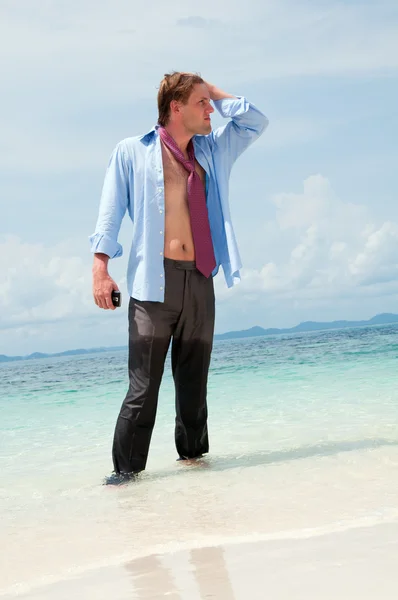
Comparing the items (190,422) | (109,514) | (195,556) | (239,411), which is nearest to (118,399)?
(239,411)

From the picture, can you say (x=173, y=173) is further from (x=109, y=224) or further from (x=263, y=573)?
(x=263, y=573)

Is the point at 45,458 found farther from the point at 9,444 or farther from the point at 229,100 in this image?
the point at 229,100

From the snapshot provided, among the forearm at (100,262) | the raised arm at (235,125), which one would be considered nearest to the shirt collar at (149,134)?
the raised arm at (235,125)

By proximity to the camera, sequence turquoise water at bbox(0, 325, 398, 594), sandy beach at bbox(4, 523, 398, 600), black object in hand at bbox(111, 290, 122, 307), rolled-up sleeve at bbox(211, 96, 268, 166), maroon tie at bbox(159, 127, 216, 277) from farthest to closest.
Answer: rolled-up sleeve at bbox(211, 96, 268, 166) → maroon tie at bbox(159, 127, 216, 277) → black object in hand at bbox(111, 290, 122, 307) → turquoise water at bbox(0, 325, 398, 594) → sandy beach at bbox(4, 523, 398, 600)

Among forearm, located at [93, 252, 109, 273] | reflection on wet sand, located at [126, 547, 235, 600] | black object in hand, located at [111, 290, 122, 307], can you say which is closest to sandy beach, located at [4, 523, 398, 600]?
reflection on wet sand, located at [126, 547, 235, 600]

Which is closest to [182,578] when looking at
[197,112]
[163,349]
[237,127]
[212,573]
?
[212,573]

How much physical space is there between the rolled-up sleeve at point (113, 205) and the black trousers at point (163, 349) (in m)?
0.29

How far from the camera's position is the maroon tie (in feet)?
12.3

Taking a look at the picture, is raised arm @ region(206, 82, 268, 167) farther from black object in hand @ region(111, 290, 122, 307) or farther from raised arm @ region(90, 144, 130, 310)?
black object in hand @ region(111, 290, 122, 307)

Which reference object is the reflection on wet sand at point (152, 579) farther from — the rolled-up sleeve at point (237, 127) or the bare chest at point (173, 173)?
the rolled-up sleeve at point (237, 127)

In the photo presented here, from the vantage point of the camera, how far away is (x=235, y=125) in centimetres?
401

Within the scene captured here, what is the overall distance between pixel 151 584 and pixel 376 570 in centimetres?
61

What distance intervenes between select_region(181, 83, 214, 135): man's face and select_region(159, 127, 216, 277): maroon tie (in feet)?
0.43

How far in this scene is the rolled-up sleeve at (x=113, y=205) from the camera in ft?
12.0
